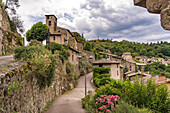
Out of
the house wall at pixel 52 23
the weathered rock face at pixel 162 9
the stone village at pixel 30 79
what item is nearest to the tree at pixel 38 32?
the stone village at pixel 30 79

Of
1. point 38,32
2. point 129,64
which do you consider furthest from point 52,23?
point 129,64

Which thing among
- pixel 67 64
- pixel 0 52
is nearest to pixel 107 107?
pixel 67 64

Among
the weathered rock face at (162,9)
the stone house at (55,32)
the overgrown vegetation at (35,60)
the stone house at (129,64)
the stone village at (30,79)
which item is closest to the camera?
the weathered rock face at (162,9)

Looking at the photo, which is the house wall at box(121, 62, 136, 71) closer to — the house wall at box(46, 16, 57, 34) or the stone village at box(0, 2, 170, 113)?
the stone village at box(0, 2, 170, 113)

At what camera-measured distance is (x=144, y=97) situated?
18.2 feet

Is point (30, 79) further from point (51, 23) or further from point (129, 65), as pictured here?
point (129, 65)

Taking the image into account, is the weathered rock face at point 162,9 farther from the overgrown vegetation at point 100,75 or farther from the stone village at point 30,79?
the overgrown vegetation at point 100,75

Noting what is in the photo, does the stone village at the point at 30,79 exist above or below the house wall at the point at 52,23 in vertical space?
below

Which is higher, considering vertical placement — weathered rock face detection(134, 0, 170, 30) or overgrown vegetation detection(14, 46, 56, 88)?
weathered rock face detection(134, 0, 170, 30)

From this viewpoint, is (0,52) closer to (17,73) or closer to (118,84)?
(17,73)

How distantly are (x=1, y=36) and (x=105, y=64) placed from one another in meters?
17.6

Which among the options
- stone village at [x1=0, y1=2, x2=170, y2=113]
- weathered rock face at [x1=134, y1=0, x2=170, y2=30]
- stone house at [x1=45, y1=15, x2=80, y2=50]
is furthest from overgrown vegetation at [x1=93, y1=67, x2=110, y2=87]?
weathered rock face at [x1=134, y1=0, x2=170, y2=30]

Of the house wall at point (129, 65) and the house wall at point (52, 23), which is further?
the house wall at point (129, 65)

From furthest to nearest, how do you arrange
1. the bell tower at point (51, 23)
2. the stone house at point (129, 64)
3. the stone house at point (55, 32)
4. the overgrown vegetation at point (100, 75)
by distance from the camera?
the stone house at point (129, 64) < the bell tower at point (51, 23) < the stone house at point (55, 32) < the overgrown vegetation at point (100, 75)
